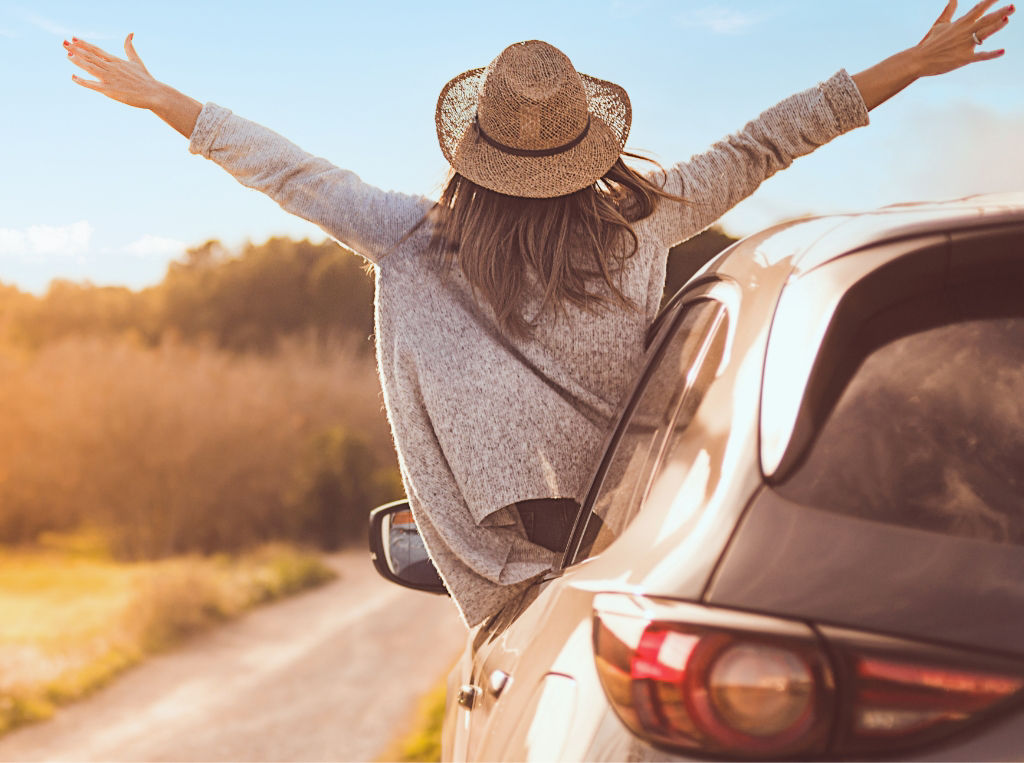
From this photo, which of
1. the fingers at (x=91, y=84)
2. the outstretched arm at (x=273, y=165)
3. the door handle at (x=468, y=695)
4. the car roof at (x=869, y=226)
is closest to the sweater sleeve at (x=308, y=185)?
the outstretched arm at (x=273, y=165)

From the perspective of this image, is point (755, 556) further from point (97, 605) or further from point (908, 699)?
point (97, 605)

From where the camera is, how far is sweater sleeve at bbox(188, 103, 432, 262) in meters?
2.18

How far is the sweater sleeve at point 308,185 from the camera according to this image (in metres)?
2.18

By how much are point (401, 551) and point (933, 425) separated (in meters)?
1.42

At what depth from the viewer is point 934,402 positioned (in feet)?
3.57

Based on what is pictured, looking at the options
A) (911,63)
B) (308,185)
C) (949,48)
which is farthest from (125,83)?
(949,48)

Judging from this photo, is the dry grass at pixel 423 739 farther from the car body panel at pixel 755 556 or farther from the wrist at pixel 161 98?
the car body panel at pixel 755 556

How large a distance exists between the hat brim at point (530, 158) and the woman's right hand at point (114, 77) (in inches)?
26.1

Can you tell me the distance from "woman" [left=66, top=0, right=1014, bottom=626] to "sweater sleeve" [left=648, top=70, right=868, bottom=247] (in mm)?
11

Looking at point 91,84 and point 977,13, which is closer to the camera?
point 91,84

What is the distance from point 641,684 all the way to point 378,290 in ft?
4.10

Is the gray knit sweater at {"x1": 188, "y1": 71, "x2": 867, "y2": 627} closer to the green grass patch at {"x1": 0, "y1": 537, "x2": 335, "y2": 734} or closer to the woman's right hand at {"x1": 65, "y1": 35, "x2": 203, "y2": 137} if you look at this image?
the woman's right hand at {"x1": 65, "y1": 35, "x2": 203, "y2": 137}

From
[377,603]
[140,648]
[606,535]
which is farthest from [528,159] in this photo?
[377,603]

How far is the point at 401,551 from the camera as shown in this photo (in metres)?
2.32
